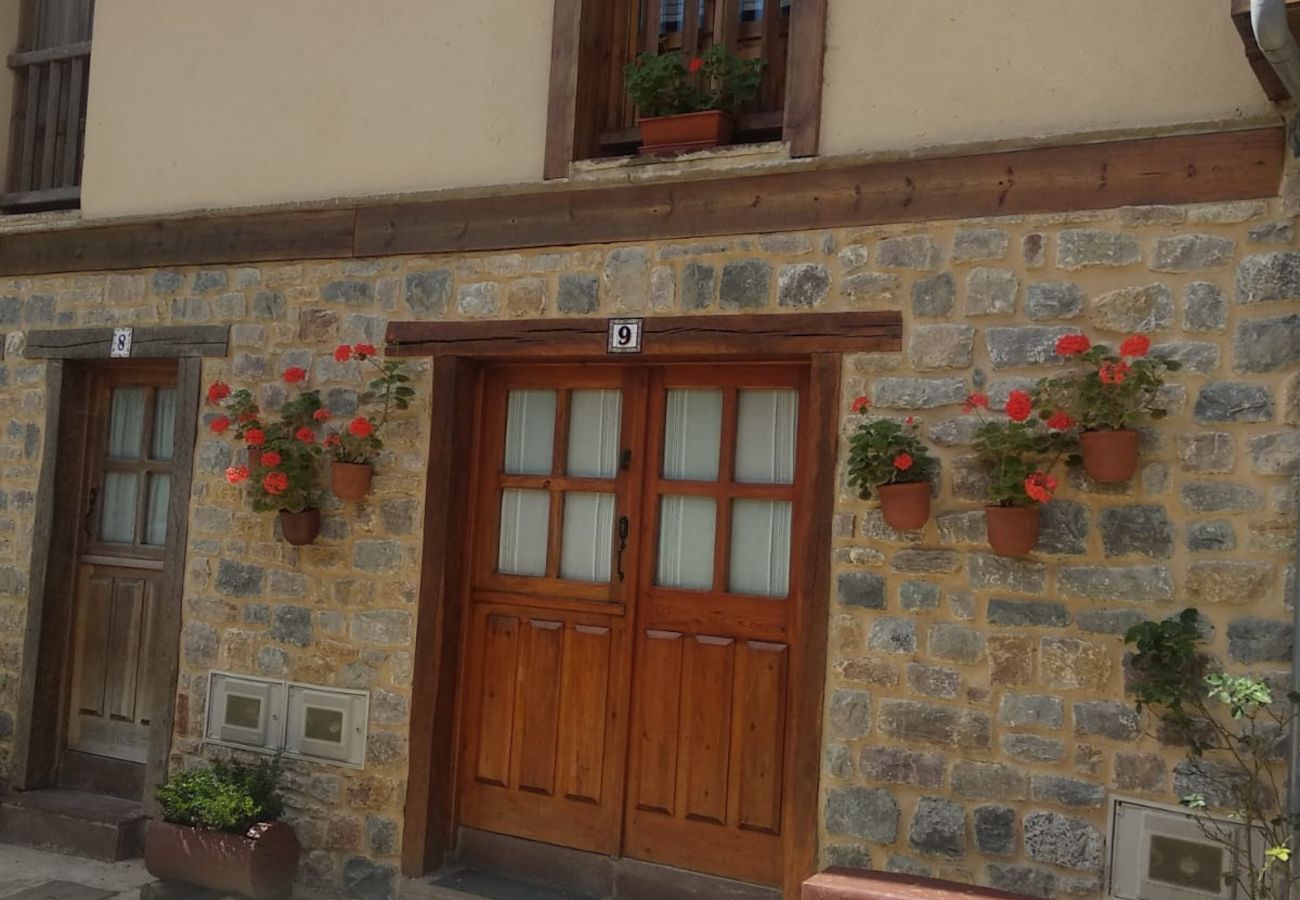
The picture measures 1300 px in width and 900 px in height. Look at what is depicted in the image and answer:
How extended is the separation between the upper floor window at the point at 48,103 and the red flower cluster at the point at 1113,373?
5296mm

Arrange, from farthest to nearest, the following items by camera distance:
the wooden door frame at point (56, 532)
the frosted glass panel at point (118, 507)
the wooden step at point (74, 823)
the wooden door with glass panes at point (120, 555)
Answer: the frosted glass panel at point (118, 507) → the wooden door with glass panes at point (120, 555) → the wooden door frame at point (56, 532) → the wooden step at point (74, 823)

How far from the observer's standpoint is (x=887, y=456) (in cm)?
392

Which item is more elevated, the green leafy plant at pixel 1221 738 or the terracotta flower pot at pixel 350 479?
the terracotta flower pot at pixel 350 479

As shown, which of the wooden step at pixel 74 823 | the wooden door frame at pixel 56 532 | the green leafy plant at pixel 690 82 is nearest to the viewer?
the green leafy plant at pixel 690 82

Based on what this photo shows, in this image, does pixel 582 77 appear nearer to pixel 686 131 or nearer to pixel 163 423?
pixel 686 131

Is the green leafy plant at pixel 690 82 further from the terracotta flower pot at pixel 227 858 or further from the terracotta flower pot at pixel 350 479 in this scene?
the terracotta flower pot at pixel 227 858

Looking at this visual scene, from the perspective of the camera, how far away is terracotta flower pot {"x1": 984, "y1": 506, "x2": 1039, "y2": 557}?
371 centimetres

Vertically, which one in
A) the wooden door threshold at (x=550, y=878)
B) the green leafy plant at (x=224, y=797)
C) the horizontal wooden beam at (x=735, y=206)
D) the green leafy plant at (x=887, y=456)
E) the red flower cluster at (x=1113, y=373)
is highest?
the horizontal wooden beam at (x=735, y=206)

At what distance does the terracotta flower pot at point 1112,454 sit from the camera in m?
3.58

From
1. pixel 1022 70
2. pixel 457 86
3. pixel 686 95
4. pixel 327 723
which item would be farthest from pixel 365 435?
pixel 1022 70

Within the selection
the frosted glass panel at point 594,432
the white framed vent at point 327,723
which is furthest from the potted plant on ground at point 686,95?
the white framed vent at point 327,723

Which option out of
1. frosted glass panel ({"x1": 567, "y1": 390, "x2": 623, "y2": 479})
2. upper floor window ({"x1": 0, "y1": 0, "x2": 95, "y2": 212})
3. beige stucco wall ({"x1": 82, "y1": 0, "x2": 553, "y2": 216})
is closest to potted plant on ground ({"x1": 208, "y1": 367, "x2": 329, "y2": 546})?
beige stucco wall ({"x1": 82, "y1": 0, "x2": 553, "y2": 216})

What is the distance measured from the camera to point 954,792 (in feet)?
12.7

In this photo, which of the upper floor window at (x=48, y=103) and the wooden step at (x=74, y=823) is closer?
the wooden step at (x=74, y=823)
